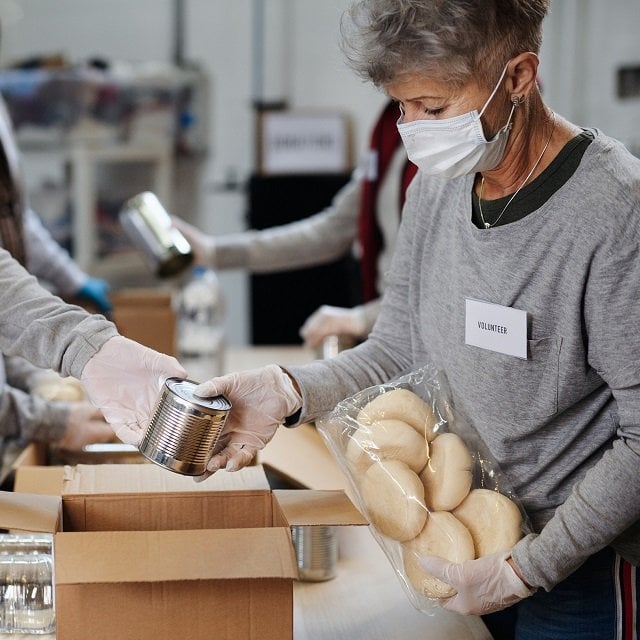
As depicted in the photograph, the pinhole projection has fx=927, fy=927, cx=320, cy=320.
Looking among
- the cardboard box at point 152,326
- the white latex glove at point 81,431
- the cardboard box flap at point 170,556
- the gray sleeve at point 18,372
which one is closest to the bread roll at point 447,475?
the cardboard box flap at point 170,556

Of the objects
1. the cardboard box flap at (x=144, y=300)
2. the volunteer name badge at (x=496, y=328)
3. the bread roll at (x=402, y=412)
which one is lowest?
the cardboard box flap at (x=144, y=300)

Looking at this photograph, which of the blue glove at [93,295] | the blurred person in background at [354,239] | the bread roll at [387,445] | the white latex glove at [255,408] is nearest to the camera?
the bread roll at [387,445]

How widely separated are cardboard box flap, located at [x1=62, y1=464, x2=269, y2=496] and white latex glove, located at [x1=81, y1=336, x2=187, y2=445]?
0.16 feet

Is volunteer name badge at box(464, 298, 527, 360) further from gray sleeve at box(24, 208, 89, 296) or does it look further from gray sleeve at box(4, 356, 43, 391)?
gray sleeve at box(24, 208, 89, 296)

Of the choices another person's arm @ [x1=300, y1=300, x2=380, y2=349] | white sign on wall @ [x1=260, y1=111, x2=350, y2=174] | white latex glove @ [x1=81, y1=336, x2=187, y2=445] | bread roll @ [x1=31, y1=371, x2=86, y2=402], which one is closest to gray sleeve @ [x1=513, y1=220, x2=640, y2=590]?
white latex glove @ [x1=81, y1=336, x2=187, y2=445]

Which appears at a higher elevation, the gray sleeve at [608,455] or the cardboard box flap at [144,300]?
the gray sleeve at [608,455]

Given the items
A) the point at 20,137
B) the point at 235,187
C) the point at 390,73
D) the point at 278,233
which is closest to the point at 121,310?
the point at 278,233

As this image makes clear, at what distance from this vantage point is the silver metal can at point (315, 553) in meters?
1.41

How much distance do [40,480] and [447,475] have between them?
599 mm

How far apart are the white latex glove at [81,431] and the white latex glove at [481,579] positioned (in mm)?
814

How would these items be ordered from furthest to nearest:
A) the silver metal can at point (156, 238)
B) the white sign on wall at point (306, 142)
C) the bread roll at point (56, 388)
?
the white sign on wall at point (306, 142)
the silver metal can at point (156, 238)
the bread roll at point (56, 388)

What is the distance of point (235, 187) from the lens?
4727mm

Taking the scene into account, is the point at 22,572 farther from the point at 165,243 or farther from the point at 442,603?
the point at 165,243

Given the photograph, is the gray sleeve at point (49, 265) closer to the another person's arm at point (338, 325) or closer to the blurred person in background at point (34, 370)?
the blurred person in background at point (34, 370)
